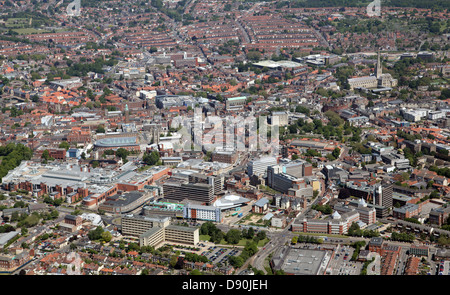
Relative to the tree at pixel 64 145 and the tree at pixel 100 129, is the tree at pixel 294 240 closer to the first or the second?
the tree at pixel 64 145

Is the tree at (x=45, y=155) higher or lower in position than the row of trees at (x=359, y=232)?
higher

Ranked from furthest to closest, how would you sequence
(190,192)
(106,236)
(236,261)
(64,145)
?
(64,145) < (190,192) < (106,236) < (236,261)

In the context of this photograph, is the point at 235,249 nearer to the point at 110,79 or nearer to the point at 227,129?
the point at 227,129

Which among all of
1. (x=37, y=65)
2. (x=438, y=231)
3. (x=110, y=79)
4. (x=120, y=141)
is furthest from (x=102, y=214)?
(x=37, y=65)

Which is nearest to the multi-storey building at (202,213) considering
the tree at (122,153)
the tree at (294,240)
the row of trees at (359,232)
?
the tree at (294,240)

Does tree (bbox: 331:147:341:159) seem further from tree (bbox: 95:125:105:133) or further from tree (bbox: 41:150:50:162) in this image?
tree (bbox: 41:150:50:162)

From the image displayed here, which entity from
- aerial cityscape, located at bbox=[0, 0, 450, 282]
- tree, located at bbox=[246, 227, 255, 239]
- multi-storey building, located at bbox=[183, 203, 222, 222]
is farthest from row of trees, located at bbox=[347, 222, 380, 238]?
multi-storey building, located at bbox=[183, 203, 222, 222]

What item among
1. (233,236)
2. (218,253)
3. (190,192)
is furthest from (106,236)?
(190,192)

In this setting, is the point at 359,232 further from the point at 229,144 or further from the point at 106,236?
the point at 229,144
